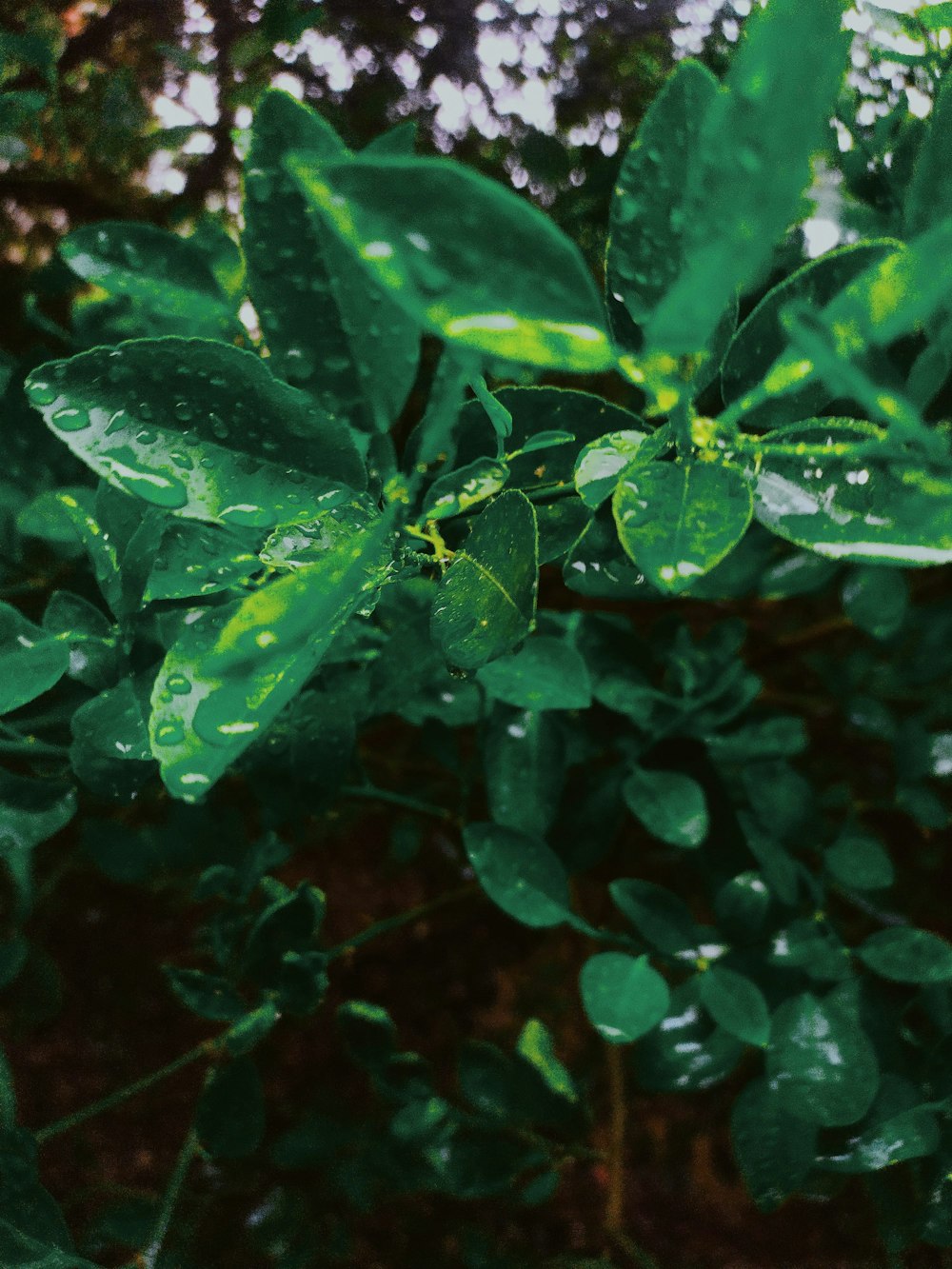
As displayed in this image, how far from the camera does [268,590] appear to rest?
0.32 m

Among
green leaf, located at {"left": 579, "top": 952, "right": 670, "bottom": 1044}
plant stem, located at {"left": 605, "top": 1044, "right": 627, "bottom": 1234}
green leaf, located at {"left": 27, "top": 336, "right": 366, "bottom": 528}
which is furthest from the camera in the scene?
plant stem, located at {"left": 605, "top": 1044, "right": 627, "bottom": 1234}

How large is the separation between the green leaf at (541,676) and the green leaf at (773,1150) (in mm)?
388

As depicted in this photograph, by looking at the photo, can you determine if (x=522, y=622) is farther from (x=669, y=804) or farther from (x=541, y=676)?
(x=669, y=804)

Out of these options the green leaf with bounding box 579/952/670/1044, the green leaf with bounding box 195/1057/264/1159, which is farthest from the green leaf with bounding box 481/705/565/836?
the green leaf with bounding box 195/1057/264/1159

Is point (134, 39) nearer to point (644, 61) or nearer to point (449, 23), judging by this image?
point (449, 23)

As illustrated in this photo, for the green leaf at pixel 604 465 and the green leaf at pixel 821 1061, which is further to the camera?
the green leaf at pixel 821 1061

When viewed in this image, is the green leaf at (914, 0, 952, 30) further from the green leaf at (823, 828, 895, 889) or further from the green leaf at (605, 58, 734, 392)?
the green leaf at (823, 828, 895, 889)

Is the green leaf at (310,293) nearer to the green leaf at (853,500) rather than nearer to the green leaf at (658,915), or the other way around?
the green leaf at (853,500)

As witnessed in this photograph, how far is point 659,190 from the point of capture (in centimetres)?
37

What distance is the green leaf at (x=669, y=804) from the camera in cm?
69

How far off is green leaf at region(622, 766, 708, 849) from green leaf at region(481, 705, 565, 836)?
3.0 inches

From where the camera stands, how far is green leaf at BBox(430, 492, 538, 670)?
359 millimetres

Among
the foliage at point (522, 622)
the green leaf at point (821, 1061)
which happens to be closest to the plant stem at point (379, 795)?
the foliage at point (522, 622)

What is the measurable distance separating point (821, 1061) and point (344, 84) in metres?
1.01
